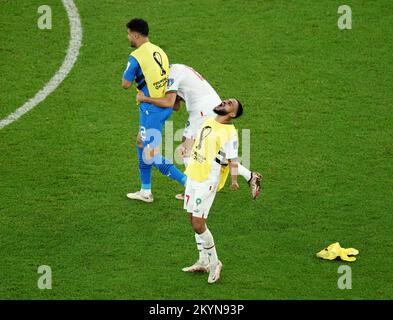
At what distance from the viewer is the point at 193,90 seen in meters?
12.8

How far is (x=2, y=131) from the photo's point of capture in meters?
14.7

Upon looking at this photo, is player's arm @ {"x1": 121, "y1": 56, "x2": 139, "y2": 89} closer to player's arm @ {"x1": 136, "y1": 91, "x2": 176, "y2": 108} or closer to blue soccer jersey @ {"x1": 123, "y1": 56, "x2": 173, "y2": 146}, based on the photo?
blue soccer jersey @ {"x1": 123, "y1": 56, "x2": 173, "y2": 146}

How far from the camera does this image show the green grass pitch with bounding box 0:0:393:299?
1135 centimetres

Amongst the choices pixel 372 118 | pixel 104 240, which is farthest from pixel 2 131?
pixel 372 118

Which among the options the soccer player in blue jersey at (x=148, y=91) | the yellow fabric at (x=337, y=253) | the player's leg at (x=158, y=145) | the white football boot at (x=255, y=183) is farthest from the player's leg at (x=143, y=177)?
the yellow fabric at (x=337, y=253)

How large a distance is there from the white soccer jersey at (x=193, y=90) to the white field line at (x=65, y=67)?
3273 millimetres

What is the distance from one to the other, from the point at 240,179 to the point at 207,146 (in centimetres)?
297

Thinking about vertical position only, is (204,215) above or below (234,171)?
below

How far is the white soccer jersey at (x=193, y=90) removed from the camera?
12.7 metres

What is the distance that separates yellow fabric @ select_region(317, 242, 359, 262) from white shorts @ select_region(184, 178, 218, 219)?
5.23 ft

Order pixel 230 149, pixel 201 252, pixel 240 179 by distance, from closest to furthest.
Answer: pixel 230 149
pixel 201 252
pixel 240 179

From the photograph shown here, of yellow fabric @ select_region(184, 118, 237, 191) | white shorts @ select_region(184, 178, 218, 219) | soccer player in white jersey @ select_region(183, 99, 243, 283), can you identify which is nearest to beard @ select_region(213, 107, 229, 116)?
soccer player in white jersey @ select_region(183, 99, 243, 283)

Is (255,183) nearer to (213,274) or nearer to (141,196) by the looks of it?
(213,274)

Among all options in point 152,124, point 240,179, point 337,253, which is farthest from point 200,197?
point 240,179
